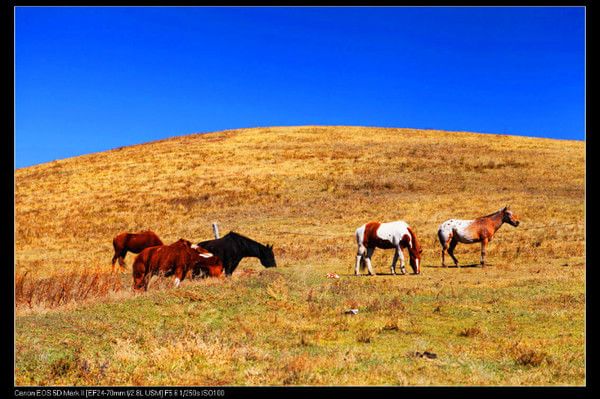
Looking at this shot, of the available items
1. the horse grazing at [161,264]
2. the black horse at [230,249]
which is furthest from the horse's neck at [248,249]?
the horse grazing at [161,264]

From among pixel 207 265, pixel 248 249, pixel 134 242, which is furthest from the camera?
pixel 134 242

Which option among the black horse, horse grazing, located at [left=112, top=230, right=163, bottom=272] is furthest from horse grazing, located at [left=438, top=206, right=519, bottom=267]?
horse grazing, located at [left=112, top=230, right=163, bottom=272]

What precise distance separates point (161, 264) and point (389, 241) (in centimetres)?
888

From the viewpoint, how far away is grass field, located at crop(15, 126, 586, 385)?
887 centimetres

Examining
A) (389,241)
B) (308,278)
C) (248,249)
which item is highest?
(389,241)

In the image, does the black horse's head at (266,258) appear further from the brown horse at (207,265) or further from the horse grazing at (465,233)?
the horse grazing at (465,233)

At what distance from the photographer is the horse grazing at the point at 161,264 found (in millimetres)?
15575

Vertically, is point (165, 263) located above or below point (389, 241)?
below

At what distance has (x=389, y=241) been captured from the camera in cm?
2116

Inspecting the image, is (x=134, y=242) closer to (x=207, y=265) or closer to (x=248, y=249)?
(x=248, y=249)

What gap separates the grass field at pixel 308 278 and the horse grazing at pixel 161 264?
1.60ft

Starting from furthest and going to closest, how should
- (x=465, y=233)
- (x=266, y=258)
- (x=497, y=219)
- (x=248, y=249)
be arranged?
(x=497, y=219), (x=465, y=233), (x=266, y=258), (x=248, y=249)

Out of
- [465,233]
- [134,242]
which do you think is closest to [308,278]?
[465,233]

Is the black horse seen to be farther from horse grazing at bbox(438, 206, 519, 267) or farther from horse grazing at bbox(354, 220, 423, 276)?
horse grazing at bbox(438, 206, 519, 267)
